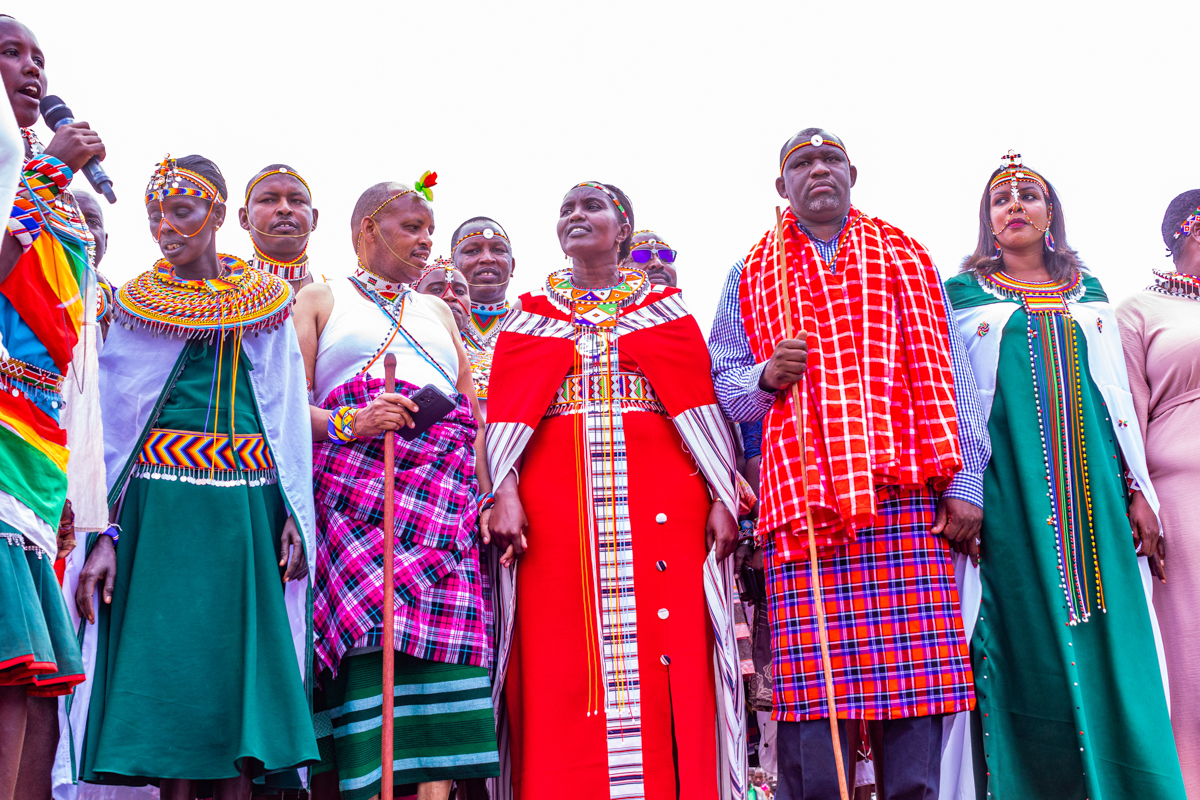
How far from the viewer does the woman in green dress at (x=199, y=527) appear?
155 inches

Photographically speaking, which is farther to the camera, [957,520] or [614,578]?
[614,578]

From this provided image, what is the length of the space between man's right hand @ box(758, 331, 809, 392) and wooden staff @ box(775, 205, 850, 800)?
0.16ft

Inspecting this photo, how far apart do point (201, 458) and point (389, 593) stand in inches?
34.9

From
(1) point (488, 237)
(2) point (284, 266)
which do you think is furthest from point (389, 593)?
(1) point (488, 237)

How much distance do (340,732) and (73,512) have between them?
1.35 m

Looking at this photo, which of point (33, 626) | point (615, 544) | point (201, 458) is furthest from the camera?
point (615, 544)

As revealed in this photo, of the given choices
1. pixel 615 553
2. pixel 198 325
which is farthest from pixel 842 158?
pixel 198 325

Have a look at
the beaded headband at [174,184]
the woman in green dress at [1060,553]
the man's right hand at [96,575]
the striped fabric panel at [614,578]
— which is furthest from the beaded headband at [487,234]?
the man's right hand at [96,575]

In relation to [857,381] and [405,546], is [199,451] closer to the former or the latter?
[405,546]

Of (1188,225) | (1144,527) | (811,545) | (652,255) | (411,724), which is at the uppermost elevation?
(652,255)

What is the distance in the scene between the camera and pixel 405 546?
14.9 ft

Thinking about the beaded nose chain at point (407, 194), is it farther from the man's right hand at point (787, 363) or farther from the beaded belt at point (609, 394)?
the man's right hand at point (787, 363)

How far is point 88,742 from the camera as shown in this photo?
12.8ft

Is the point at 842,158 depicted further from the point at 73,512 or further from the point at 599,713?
the point at 73,512
